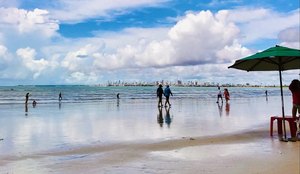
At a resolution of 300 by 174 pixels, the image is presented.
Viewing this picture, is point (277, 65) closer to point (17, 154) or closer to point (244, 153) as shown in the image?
point (244, 153)

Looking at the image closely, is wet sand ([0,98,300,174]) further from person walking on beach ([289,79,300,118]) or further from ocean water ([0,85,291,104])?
ocean water ([0,85,291,104])

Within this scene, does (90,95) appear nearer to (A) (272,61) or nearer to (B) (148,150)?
(A) (272,61)

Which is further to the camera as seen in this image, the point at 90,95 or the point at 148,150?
the point at 90,95

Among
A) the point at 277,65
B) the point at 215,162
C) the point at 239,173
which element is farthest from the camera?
the point at 277,65

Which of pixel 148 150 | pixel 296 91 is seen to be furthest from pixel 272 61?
pixel 148 150

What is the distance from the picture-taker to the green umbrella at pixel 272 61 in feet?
35.5

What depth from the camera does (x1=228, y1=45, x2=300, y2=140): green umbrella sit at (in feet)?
35.5

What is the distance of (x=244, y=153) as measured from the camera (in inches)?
375

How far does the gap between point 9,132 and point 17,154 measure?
5167 mm

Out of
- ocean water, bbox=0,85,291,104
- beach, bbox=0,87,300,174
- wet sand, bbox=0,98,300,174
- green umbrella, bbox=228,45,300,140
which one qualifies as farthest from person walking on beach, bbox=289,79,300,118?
ocean water, bbox=0,85,291,104

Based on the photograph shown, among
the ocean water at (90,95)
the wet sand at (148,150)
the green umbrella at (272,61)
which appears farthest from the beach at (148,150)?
the ocean water at (90,95)

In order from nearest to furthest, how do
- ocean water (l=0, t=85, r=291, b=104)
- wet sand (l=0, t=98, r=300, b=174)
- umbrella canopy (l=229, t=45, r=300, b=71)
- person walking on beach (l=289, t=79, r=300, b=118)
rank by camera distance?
wet sand (l=0, t=98, r=300, b=174)
umbrella canopy (l=229, t=45, r=300, b=71)
person walking on beach (l=289, t=79, r=300, b=118)
ocean water (l=0, t=85, r=291, b=104)

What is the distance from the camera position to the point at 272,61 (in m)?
12.0

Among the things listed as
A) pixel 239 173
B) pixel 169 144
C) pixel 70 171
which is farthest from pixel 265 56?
pixel 70 171
